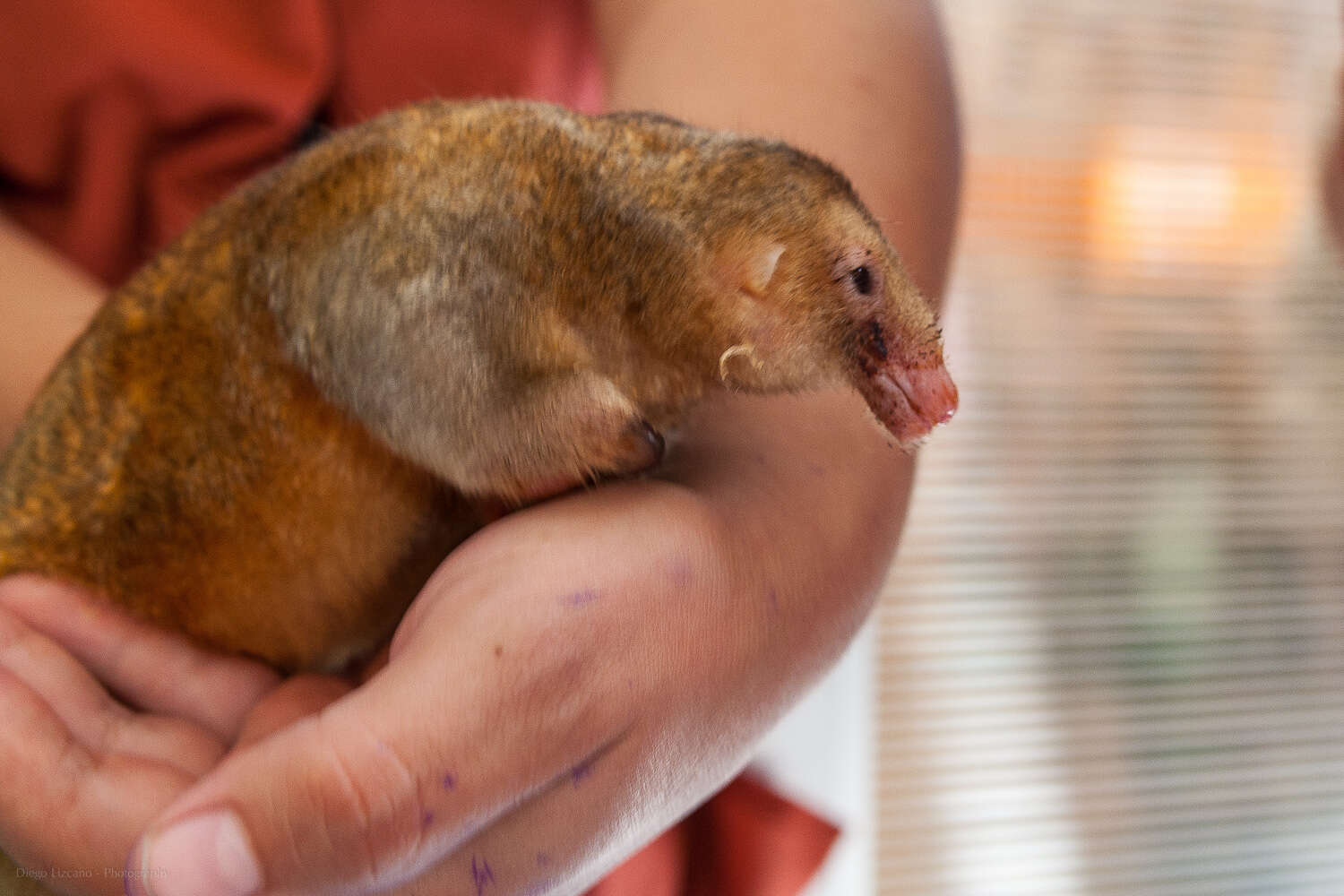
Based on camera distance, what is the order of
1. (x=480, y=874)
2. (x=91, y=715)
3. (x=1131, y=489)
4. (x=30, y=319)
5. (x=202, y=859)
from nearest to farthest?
(x=202, y=859)
(x=480, y=874)
(x=91, y=715)
(x=30, y=319)
(x=1131, y=489)

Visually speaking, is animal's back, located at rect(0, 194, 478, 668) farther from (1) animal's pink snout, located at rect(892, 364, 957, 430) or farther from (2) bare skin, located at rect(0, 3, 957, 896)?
(1) animal's pink snout, located at rect(892, 364, 957, 430)

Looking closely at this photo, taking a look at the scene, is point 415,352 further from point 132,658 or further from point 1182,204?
point 1182,204

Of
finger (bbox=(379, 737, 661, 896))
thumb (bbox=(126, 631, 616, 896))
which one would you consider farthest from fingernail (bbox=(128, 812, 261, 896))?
finger (bbox=(379, 737, 661, 896))

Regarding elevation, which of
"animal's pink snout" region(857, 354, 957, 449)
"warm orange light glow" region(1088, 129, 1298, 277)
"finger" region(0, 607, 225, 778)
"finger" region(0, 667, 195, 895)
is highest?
"warm orange light glow" region(1088, 129, 1298, 277)

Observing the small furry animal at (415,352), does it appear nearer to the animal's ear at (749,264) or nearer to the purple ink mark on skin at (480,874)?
the animal's ear at (749,264)

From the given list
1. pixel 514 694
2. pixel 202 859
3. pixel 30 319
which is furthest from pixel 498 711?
pixel 30 319
